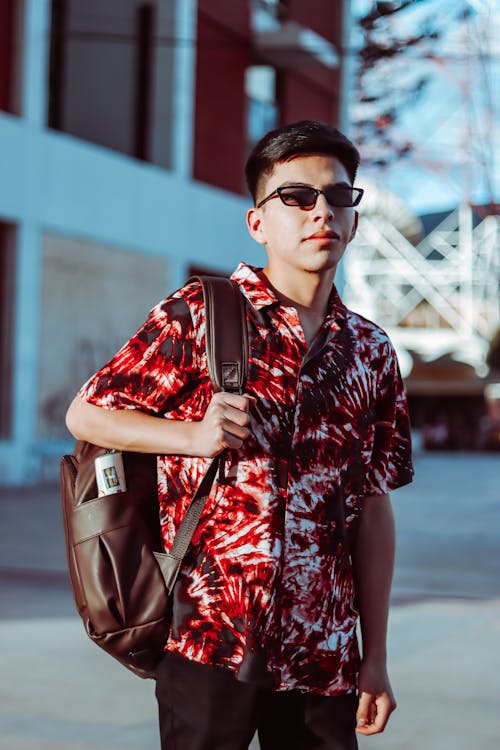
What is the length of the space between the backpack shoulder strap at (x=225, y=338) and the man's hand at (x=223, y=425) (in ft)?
0.15

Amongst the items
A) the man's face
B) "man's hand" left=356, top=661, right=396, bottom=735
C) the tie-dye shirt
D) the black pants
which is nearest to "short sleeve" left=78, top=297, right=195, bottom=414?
the tie-dye shirt

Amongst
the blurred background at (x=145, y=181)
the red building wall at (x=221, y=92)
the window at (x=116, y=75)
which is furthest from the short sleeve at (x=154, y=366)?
the red building wall at (x=221, y=92)

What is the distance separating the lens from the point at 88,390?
2.48 m

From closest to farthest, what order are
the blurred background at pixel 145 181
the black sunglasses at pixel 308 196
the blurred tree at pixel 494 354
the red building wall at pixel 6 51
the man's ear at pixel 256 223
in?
the black sunglasses at pixel 308 196
the man's ear at pixel 256 223
the blurred background at pixel 145 181
the red building wall at pixel 6 51
the blurred tree at pixel 494 354

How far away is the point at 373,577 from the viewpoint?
2.59 m

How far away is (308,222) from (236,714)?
90 centimetres

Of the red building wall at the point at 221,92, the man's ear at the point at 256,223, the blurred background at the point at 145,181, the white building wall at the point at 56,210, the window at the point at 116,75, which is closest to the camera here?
the man's ear at the point at 256,223

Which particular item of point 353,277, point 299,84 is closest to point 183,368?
point 299,84

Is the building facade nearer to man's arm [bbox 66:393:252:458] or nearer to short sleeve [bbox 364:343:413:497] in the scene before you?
short sleeve [bbox 364:343:413:497]

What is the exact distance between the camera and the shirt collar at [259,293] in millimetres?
2479

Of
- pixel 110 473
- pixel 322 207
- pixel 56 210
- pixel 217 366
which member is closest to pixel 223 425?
pixel 217 366

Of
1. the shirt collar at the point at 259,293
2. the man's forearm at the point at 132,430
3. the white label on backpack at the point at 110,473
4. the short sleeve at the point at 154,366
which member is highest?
the shirt collar at the point at 259,293

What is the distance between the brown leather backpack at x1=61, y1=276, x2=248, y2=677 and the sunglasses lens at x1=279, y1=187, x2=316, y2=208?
23cm

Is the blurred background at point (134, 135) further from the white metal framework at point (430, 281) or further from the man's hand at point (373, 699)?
the white metal framework at point (430, 281)
